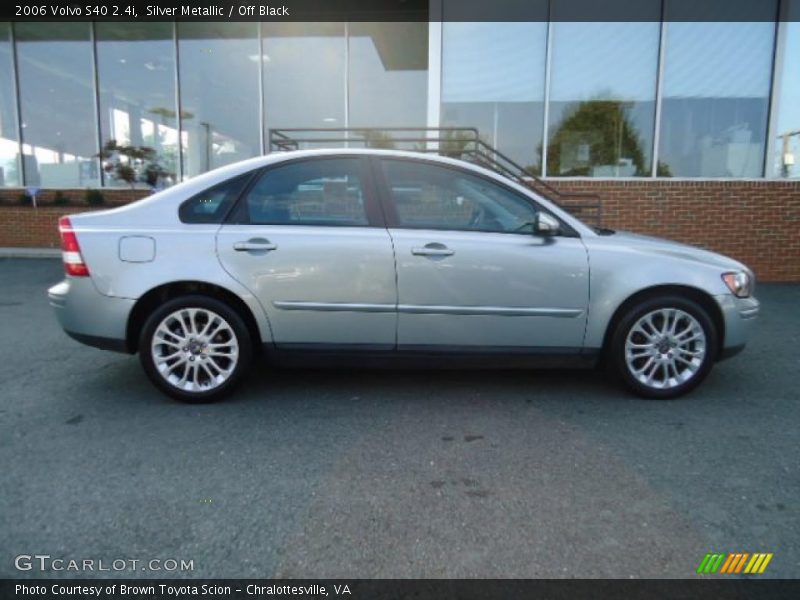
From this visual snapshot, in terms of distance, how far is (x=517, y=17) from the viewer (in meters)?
9.64

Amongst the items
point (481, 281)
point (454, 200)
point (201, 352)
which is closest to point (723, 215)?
point (454, 200)

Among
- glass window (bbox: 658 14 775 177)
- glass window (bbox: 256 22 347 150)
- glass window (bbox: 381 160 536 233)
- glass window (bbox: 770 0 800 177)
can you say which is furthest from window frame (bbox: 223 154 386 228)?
glass window (bbox: 770 0 800 177)

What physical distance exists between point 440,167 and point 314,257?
42.2 inches

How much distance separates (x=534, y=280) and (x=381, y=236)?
3.42ft

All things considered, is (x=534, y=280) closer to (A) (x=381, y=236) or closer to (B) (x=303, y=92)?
(A) (x=381, y=236)

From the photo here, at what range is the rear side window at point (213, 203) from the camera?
3691mm

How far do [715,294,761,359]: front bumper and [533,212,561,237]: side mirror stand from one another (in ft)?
3.97

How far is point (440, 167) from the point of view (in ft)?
12.7

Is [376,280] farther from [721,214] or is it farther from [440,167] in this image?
[721,214]

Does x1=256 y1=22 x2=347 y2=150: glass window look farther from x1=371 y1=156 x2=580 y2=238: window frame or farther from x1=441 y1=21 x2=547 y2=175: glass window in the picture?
x1=371 y1=156 x2=580 y2=238: window frame

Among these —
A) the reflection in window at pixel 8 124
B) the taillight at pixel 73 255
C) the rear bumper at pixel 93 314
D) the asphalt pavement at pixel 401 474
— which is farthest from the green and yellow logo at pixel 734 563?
the reflection in window at pixel 8 124

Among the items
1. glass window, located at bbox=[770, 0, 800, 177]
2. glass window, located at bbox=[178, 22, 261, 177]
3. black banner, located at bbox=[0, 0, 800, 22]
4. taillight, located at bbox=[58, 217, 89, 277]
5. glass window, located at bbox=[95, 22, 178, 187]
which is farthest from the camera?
glass window, located at bbox=[95, 22, 178, 187]

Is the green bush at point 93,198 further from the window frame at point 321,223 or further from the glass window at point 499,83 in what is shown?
the window frame at point 321,223

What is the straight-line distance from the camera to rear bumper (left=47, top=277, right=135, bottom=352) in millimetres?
3605
